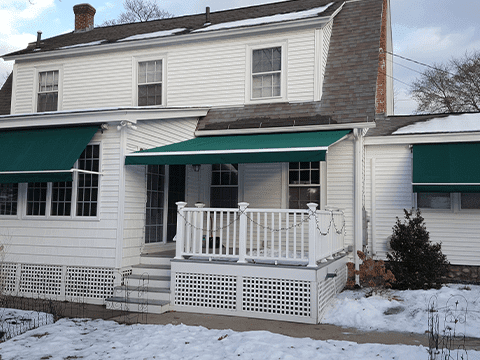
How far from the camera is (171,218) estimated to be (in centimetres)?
1125

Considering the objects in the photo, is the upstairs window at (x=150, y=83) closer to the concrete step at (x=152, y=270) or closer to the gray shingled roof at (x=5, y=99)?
the gray shingled roof at (x=5, y=99)

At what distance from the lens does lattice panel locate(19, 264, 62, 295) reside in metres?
9.66

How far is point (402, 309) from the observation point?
8.36m

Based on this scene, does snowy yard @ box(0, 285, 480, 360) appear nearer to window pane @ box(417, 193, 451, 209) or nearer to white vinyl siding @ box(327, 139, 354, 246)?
white vinyl siding @ box(327, 139, 354, 246)

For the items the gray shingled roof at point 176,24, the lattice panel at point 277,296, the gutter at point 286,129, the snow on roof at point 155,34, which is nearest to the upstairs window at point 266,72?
the gutter at point 286,129

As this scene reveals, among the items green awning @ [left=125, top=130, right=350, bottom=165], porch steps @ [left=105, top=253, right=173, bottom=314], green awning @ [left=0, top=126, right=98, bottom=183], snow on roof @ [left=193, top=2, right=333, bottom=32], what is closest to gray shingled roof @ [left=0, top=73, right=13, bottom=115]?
green awning @ [left=0, top=126, right=98, bottom=183]

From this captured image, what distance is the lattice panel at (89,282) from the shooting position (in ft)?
30.3

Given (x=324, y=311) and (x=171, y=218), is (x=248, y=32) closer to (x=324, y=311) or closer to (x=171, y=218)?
(x=171, y=218)

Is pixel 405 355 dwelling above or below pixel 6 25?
below

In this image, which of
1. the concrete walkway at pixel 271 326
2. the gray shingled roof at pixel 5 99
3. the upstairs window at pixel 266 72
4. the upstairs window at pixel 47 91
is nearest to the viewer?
the concrete walkway at pixel 271 326

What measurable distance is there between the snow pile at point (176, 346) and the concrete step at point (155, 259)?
258 cm

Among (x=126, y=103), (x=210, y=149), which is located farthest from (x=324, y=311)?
(x=126, y=103)

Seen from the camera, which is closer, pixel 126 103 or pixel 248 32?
pixel 248 32

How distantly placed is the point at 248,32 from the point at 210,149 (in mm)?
4562
